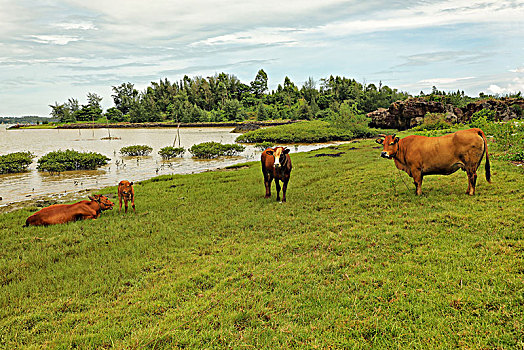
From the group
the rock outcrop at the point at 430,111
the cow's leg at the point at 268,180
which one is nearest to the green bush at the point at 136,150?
the cow's leg at the point at 268,180

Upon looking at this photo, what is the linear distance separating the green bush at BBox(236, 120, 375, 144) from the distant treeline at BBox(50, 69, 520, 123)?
40.3 meters

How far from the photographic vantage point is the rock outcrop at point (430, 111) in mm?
38438

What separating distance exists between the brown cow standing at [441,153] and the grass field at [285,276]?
765 mm

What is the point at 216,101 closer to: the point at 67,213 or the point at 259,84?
the point at 259,84

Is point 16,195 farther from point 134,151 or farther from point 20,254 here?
point 134,151

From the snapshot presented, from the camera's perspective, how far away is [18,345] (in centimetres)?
417

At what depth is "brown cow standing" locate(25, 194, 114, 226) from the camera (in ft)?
31.9

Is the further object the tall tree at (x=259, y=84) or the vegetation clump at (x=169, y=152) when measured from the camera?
the tall tree at (x=259, y=84)

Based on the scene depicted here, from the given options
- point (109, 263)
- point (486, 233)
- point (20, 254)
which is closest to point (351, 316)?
point (486, 233)

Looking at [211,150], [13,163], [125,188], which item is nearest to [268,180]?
[125,188]

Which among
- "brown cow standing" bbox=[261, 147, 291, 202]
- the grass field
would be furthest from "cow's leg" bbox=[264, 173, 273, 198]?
the grass field

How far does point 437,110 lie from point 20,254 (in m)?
Result: 49.2

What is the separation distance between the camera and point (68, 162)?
2316cm

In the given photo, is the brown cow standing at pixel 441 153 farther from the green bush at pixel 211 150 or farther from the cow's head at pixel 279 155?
the green bush at pixel 211 150
